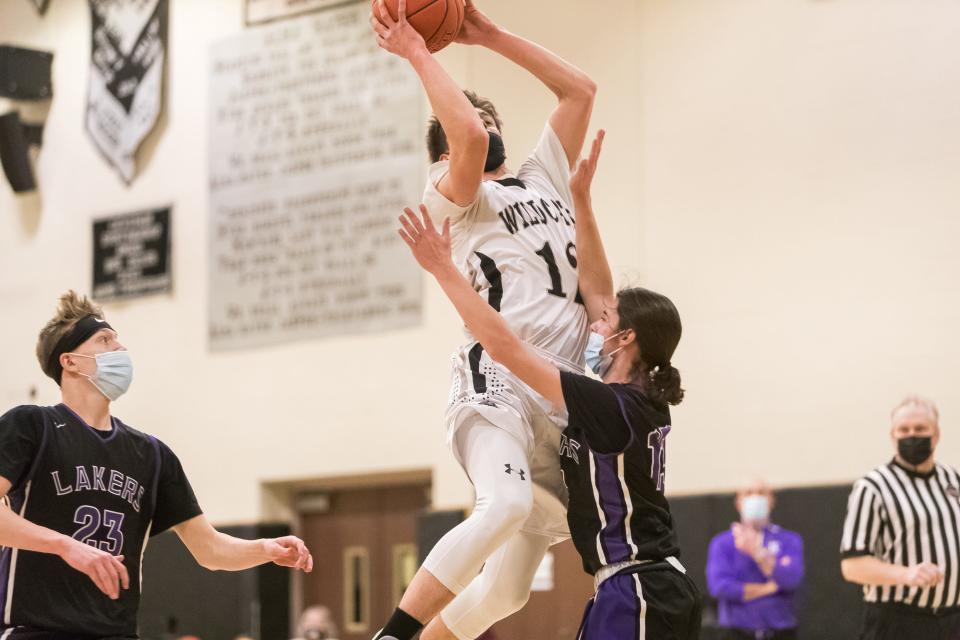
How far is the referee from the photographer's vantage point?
270 inches

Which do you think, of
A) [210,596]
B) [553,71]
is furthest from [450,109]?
[210,596]

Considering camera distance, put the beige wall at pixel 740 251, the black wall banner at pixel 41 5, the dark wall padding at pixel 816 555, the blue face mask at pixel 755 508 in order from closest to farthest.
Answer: the blue face mask at pixel 755 508 < the dark wall padding at pixel 816 555 < the beige wall at pixel 740 251 < the black wall banner at pixel 41 5

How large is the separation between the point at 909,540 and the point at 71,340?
4503 mm

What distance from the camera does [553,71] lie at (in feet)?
16.4

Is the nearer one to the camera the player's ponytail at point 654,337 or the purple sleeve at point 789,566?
the player's ponytail at point 654,337

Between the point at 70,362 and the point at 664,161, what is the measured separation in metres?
7.06

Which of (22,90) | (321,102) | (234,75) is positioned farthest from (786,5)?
(22,90)

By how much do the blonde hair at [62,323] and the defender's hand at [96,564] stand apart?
0.85 meters

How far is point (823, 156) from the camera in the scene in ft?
33.2

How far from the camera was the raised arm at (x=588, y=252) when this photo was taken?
4758 millimetres

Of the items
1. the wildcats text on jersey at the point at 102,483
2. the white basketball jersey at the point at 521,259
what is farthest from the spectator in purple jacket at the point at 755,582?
the wildcats text on jersey at the point at 102,483

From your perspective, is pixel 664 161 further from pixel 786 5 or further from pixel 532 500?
pixel 532 500

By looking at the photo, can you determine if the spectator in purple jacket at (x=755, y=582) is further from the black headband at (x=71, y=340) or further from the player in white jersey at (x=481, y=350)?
the black headband at (x=71, y=340)

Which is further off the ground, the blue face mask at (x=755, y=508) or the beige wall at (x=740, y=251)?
the beige wall at (x=740, y=251)
